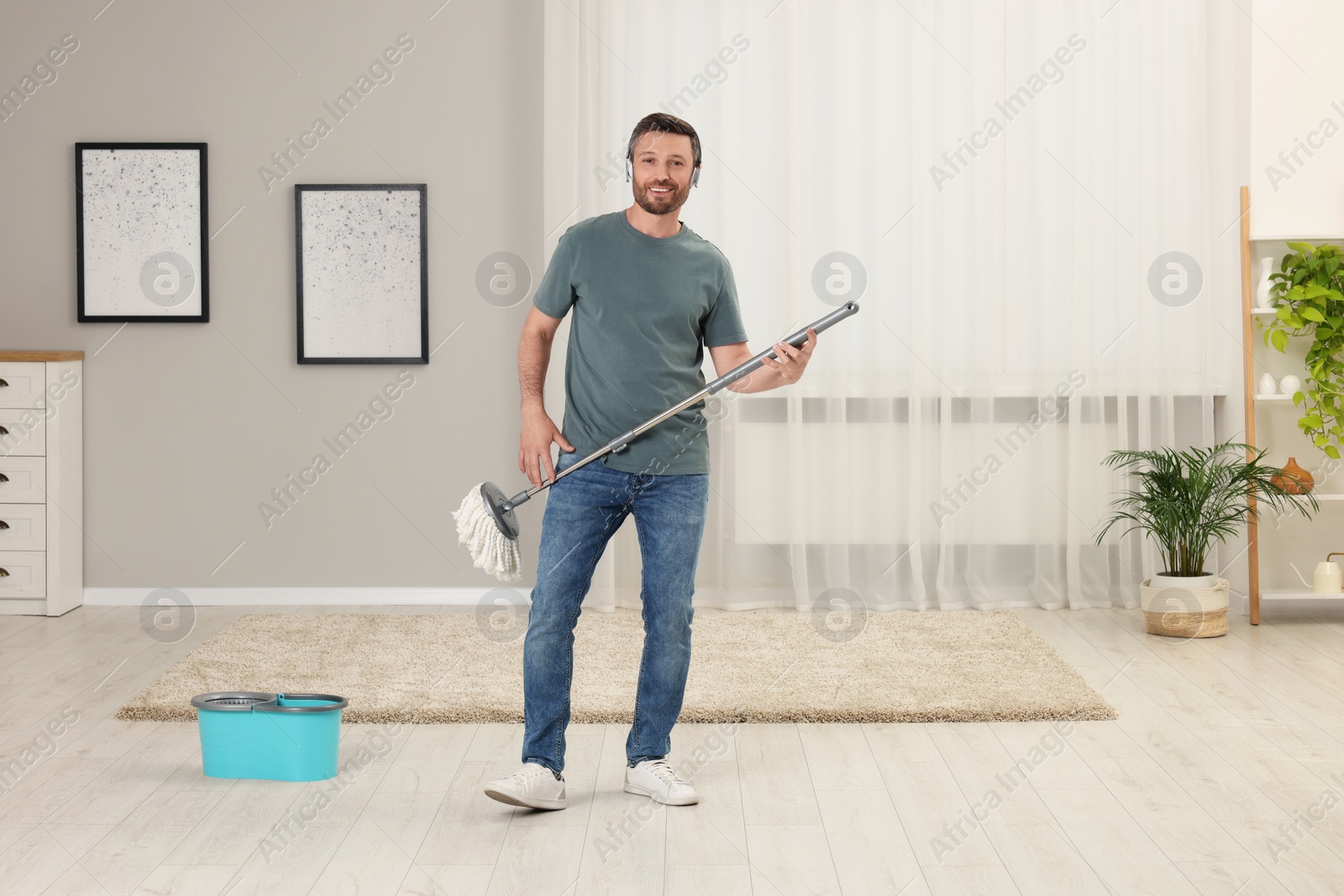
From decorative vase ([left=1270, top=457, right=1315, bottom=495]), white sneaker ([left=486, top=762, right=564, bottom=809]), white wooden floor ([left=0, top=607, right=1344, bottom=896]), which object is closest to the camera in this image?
white wooden floor ([left=0, top=607, right=1344, bottom=896])

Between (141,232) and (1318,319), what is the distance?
3836 millimetres

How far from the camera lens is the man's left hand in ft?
7.02

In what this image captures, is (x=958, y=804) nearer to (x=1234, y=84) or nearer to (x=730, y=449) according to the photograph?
(x=730, y=449)

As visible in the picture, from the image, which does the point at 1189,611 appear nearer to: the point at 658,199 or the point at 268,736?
the point at 658,199

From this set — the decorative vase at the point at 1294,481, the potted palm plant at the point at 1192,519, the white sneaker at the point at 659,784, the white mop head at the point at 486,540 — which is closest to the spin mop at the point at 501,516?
the white mop head at the point at 486,540

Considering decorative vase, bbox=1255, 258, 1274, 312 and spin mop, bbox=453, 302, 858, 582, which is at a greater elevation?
decorative vase, bbox=1255, 258, 1274, 312

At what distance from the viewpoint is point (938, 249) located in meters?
4.17

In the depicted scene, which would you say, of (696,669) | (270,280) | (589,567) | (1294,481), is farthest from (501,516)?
(1294,481)

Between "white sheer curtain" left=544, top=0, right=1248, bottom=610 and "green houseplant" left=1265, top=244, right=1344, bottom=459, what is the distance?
0.19m

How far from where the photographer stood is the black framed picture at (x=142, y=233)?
4.19 m

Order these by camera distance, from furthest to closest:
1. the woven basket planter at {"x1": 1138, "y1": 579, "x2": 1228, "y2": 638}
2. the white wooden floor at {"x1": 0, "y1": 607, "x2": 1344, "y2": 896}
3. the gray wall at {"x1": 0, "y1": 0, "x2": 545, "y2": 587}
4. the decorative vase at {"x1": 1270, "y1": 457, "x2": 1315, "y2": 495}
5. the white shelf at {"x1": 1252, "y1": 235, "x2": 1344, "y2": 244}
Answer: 1. the gray wall at {"x1": 0, "y1": 0, "x2": 545, "y2": 587}
2. the white shelf at {"x1": 1252, "y1": 235, "x2": 1344, "y2": 244}
3. the decorative vase at {"x1": 1270, "y1": 457, "x2": 1315, "y2": 495}
4. the woven basket planter at {"x1": 1138, "y1": 579, "x2": 1228, "y2": 638}
5. the white wooden floor at {"x1": 0, "y1": 607, "x2": 1344, "y2": 896}

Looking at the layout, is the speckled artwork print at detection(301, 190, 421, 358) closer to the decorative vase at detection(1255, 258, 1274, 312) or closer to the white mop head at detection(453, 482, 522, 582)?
the white mop head at detection(453, 482, 522, 582)

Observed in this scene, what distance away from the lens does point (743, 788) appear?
96.2 inches

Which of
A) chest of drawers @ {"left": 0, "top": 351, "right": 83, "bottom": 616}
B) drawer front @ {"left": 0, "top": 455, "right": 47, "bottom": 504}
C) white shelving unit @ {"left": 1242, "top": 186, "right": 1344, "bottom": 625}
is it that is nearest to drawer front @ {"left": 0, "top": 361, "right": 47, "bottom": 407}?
chest of drawers @ {"left": 0, "top": 351, "right": 83, "bottom": 616}
